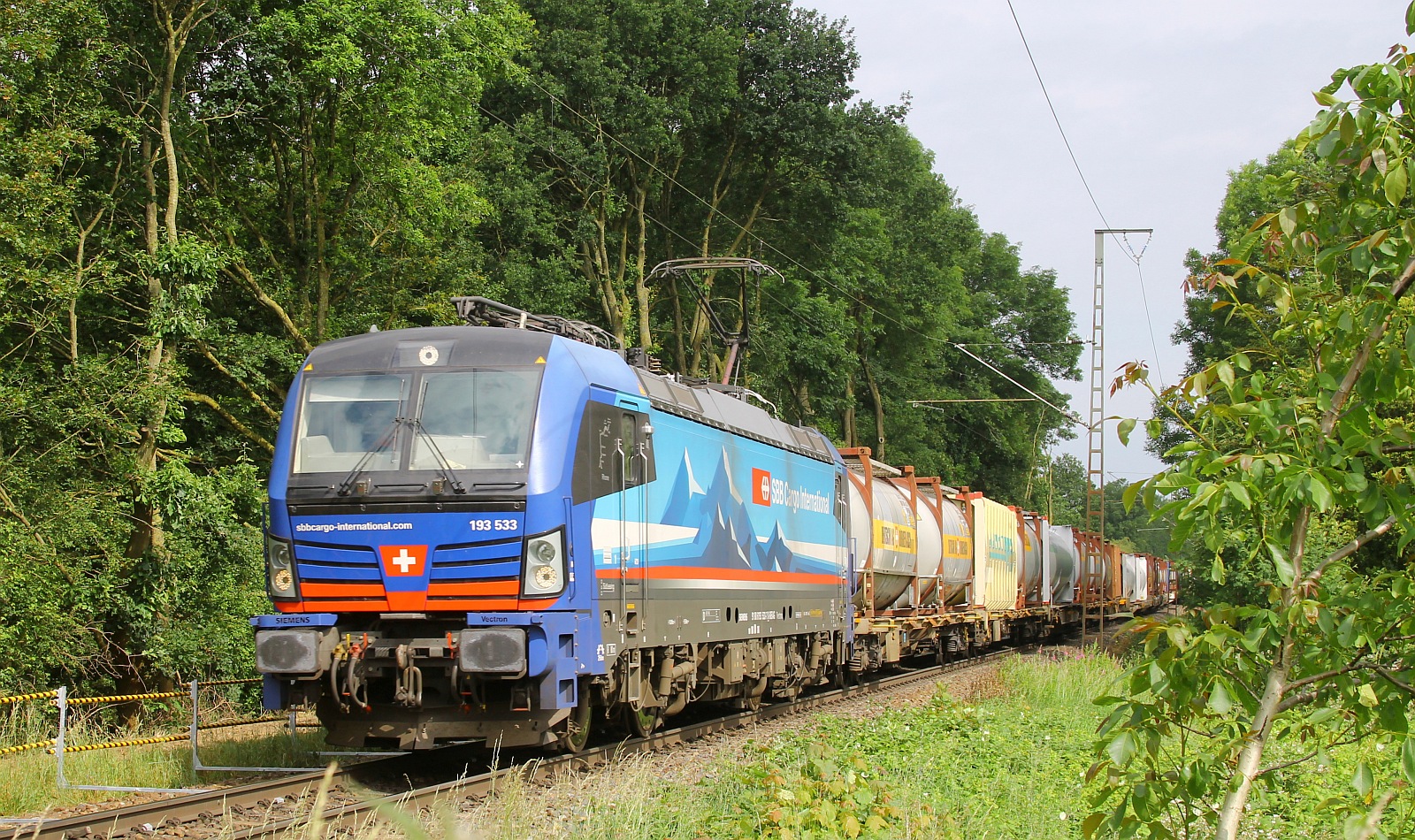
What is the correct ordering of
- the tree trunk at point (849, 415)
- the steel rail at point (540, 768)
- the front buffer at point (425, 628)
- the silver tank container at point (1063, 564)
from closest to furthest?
the steel rail at point (540, 768) → the front buffer at point (425, 628) → the silver tank container at point (1063, 564) → the tree trunk at point (849, 415)

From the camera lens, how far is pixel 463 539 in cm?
939

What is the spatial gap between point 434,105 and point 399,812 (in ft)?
72.0

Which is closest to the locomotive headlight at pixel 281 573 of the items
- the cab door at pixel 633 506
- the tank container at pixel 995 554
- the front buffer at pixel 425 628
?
the front buffer at pixel 425 628

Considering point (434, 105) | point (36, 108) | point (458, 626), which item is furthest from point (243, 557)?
point (458, 626)

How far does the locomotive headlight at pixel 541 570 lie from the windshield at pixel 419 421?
63cm

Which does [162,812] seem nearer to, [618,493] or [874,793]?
[618,493]

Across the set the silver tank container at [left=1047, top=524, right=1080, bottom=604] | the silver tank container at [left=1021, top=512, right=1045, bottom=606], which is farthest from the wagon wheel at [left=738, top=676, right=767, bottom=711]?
the silver tank container at [left=1047, top=524, right=1080, bottom=604]

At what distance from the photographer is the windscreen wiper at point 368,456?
9.61 metres

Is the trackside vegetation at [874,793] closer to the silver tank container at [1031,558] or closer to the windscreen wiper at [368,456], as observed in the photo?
the windscreen wiper at [368,456]

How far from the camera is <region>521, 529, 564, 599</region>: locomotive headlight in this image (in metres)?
9.34

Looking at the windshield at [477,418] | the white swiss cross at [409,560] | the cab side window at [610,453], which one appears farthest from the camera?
the cab side window at [610,453]

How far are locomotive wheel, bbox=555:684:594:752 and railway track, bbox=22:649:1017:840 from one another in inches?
4.3

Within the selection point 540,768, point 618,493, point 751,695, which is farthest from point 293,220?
point 540,768

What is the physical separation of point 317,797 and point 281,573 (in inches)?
176
